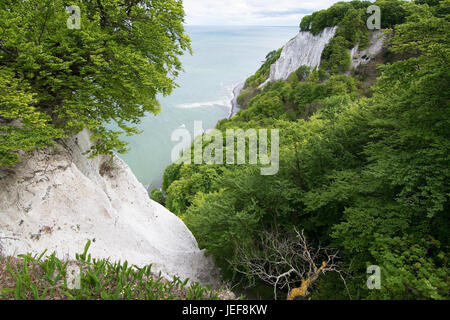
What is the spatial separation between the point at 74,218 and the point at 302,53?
196ft

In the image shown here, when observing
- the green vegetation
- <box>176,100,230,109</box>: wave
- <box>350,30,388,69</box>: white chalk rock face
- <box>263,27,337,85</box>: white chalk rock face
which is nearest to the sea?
<box>176,100,230,109</box>: wave

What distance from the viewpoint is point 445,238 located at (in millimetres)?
6684

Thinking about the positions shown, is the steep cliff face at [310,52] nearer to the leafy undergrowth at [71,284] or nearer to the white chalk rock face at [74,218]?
the white chalk rock face at [74,218]

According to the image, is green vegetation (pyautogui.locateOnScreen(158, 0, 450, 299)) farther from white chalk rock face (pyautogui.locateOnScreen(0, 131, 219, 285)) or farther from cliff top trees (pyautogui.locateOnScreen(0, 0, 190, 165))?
cliff top trees (pyautogui.locateOnScreen(0, 0, 190, 165))

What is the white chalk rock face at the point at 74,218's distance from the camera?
287 inches

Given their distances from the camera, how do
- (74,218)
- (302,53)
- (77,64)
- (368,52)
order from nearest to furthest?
(74,218) < (77,64) < (368,52) < (302,53)

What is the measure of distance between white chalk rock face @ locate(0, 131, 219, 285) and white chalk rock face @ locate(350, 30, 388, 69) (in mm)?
43248

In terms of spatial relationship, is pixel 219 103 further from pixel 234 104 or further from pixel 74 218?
pixel 74 218

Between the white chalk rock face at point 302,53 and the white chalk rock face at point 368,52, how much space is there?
687cm

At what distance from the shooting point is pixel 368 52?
41.5 meters

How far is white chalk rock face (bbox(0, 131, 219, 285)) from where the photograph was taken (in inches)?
287

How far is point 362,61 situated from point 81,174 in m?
46.1

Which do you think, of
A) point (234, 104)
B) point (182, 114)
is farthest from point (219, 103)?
point (182, 114)
